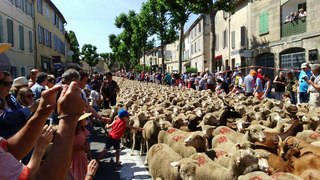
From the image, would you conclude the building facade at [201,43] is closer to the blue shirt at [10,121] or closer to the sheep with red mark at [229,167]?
the sheep with red mark at [229,167]

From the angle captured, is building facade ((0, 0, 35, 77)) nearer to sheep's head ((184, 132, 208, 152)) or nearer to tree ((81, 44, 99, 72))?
sheep's head ((184, 132, 208, 152))

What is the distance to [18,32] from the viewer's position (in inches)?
940

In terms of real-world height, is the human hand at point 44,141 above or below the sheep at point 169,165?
above

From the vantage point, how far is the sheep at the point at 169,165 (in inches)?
186

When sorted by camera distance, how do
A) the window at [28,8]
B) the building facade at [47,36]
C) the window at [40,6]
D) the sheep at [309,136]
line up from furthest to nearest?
the window at [40,6] < the building facade at [47,36] < the window at [28,8] < the sheep at [309,136]

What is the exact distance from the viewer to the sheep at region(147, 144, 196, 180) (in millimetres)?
4715

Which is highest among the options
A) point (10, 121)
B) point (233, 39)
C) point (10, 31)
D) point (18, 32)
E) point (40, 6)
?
point (40, 6)

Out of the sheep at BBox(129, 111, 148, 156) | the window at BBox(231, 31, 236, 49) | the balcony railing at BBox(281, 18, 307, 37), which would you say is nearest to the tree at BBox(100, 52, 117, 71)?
Result: the window at BBox(231, 31, 236, 49)

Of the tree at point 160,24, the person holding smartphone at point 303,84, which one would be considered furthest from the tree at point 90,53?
the person holding smartphone at point 303,84

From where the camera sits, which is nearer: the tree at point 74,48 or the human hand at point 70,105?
the human hand at point 70,105

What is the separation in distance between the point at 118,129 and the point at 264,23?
2073 centimetres

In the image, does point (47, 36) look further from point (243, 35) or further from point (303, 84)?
point (303, 84)

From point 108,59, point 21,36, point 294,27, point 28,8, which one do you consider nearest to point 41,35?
point 28,8

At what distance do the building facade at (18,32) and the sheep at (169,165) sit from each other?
15.1 metres
